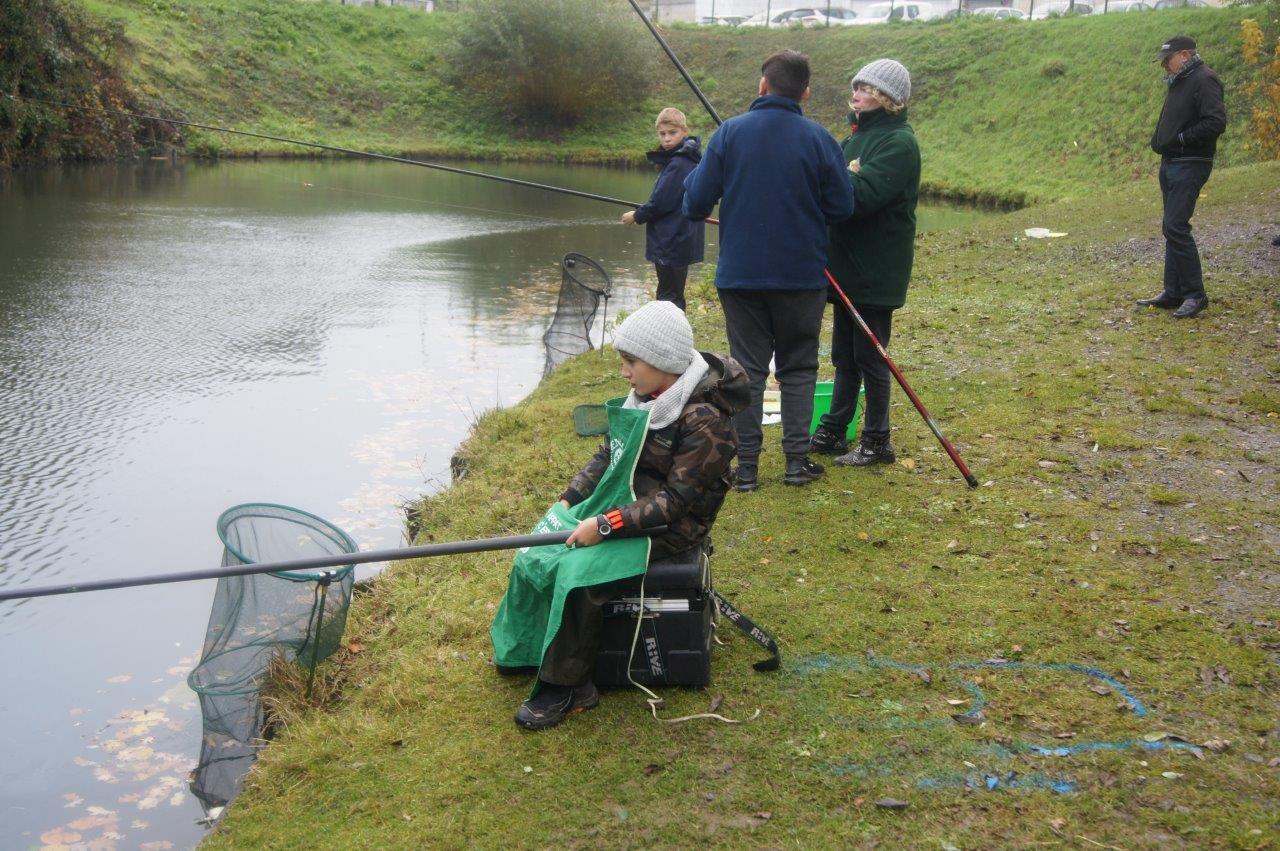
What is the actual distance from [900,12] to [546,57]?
43.9 ft

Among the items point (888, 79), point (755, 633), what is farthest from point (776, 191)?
point (755, 633)

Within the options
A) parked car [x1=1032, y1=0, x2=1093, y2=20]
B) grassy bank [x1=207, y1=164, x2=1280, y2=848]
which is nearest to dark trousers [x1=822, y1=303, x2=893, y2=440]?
grassy bank [x1=207, y1=164, x2=1280, y2=848]

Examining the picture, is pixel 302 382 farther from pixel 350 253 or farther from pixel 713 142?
pixel 350 253

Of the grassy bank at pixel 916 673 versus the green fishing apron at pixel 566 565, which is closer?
the grassy bank at pixel 916 673

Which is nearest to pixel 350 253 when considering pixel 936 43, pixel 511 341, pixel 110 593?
pixel 511 341

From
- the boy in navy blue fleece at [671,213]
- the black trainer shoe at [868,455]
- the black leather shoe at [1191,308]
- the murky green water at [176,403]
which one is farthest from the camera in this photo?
the black leather shoe at [1191,308]

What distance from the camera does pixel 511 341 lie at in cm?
1152

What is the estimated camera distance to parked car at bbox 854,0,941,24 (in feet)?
136

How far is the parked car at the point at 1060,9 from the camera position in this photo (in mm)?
36422

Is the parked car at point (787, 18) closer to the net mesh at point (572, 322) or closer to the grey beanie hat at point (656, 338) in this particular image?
the net mesh at point (572, 322)

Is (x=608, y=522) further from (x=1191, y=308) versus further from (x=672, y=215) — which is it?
(x=1191, y=308)

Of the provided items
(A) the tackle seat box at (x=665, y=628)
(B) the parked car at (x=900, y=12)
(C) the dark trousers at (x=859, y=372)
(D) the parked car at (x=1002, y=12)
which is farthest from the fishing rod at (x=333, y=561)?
(B) the parked car at (x=900, y=12)

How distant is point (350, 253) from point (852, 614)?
13242 mm

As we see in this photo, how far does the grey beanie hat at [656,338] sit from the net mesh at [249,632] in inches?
54.7
